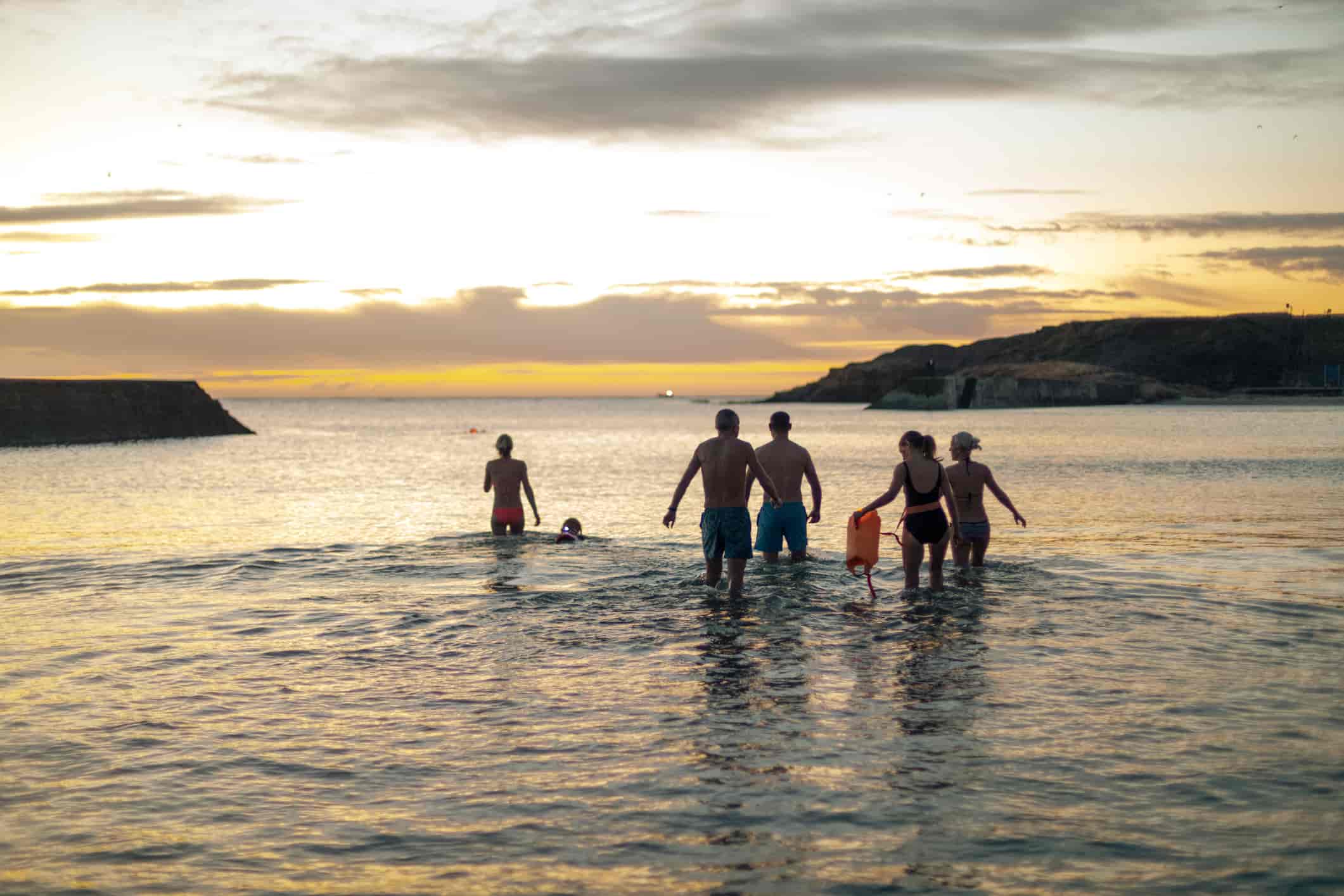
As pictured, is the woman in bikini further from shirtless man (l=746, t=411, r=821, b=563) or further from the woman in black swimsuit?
shirtless man (l=746, t=411, r=821, b=563)

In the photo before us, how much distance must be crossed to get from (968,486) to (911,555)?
1.59 metres

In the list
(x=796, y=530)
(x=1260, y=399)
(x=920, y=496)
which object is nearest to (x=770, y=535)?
(x=796, y=530)

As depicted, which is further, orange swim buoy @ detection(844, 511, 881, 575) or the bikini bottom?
orange swim buoy @ detection(844, 511, 881, 575)

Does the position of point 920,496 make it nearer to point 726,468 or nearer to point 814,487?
point 726,468

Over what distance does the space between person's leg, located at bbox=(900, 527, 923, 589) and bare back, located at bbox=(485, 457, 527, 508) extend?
254 inches

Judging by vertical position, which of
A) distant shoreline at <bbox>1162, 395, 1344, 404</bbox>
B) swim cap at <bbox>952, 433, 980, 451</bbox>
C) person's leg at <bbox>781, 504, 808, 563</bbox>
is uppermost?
distant shoreline at <bbox>1162, 395, 1344, 404</bbox>

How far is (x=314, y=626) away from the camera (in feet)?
38.2

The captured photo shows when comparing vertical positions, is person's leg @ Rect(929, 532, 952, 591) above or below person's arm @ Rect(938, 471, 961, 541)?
below

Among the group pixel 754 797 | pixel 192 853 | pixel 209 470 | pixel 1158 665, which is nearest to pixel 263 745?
pixel 192 853

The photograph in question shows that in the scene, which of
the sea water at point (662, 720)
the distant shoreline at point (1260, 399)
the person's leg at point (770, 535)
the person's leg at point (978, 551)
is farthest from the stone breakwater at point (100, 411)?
the distant shoreline at point (1260, 399)

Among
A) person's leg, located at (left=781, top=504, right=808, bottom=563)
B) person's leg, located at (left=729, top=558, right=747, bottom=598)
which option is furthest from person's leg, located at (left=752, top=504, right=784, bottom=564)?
person's leg, located at (left=729, top=558, right=747, bottom=598)

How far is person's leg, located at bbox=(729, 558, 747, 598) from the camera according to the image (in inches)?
498

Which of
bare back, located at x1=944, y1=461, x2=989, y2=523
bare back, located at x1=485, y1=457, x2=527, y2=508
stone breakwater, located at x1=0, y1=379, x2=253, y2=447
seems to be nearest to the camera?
bare back, located at x1=944, y1=461, x2=989, y2=523

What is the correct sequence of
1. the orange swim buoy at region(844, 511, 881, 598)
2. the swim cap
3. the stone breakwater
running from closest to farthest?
the orange swim buoy at region(844, 511, 881, 598)
the swim cap
the stone breakwater
